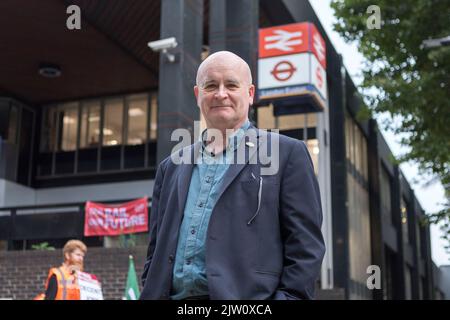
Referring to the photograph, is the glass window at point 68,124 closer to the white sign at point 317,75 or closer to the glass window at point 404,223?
the white sign at point 317,75

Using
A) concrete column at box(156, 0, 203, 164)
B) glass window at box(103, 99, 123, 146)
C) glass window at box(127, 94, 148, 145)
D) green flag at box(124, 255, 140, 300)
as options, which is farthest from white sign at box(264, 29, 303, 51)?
glass window at box(103, 99, 123, 146)

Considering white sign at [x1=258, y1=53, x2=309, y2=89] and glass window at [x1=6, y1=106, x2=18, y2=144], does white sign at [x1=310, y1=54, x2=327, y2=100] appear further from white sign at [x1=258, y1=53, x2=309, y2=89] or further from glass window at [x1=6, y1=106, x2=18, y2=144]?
glass window at [x1=6, y1=106, x2=18, y2=144]

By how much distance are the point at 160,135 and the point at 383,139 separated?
29.4 meters

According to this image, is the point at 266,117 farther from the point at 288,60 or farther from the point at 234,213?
the point at 234,213

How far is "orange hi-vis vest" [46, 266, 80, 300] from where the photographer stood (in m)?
9.78

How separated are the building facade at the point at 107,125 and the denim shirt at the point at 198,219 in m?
14.2

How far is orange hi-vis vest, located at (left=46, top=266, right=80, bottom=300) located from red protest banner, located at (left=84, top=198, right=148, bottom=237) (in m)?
5.99

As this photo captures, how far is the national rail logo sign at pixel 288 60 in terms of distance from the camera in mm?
18172

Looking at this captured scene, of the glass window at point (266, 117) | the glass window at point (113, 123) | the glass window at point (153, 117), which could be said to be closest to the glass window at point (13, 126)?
the glass window at point (113, 123)

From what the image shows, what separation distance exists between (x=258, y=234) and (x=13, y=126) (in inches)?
1077

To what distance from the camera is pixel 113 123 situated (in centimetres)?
2805

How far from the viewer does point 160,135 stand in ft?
46.1

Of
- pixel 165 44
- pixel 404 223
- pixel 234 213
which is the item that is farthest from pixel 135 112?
pixel 404 223
